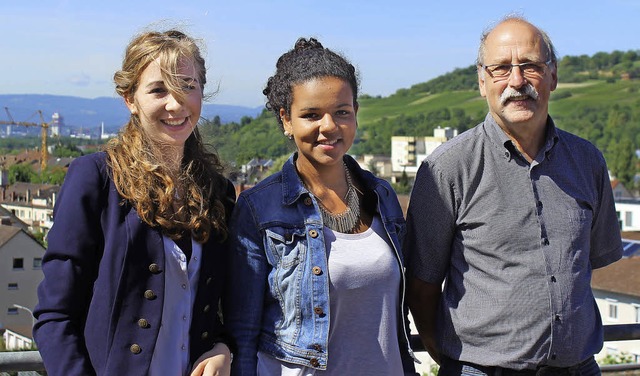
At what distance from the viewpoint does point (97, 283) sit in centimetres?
248

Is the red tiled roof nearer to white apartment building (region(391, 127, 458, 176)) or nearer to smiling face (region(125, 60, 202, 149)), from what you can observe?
smiling face (region(125, 60, 202, 149))

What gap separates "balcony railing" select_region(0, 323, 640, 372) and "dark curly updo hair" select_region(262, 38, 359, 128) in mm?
1040

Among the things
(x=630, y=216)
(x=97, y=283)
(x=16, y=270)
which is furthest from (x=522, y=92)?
(x=630, y=216)

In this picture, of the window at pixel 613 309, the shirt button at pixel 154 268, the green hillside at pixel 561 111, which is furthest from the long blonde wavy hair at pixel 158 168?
the green hillside at pixel 561 111

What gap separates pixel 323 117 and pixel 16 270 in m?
45.9

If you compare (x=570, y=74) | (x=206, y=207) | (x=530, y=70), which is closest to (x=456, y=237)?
(x=530, y=70)

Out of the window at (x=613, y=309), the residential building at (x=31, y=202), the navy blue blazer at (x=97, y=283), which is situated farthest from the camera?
the residential building at (x=31, y=202)

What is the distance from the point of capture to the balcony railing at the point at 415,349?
116 inches

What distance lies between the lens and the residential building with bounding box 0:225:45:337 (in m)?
44.8

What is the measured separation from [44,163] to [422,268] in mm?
123929

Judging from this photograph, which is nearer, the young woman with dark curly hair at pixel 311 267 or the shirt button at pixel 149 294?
the shirt button at pixel 149 294

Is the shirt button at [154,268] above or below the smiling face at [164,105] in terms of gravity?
below

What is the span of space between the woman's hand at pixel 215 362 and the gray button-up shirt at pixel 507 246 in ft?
2.70

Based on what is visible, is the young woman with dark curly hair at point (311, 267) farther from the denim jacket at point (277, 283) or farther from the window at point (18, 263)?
the window at point (18, 263)
